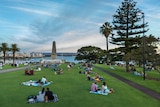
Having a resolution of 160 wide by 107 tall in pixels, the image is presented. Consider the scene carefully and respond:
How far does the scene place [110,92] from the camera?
17719 millimetres

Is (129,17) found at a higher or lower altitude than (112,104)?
higher

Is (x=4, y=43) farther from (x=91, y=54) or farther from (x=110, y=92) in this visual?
(x=110, y=92)

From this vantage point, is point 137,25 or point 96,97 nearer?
point 96,97

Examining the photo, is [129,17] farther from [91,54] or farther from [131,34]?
[91,54]

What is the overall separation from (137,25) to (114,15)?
5.56m

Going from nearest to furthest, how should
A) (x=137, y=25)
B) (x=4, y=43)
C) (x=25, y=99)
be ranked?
(x=25, y=99) < (x=137, y=25) < (x=4, y=43)

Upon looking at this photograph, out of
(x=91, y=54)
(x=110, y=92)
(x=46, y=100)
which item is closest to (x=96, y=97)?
(x=110, y=92)

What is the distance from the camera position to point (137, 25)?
1727 inches

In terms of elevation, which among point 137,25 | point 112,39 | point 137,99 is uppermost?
point 137,25

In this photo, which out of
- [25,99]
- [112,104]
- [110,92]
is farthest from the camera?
[110,92]

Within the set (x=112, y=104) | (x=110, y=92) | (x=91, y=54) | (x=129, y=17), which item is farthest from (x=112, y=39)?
(x=91, y=54)

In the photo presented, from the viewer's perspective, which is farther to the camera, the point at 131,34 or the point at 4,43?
the point at 4,43

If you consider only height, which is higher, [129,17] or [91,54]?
[129,17]

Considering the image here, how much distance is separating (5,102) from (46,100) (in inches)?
109
